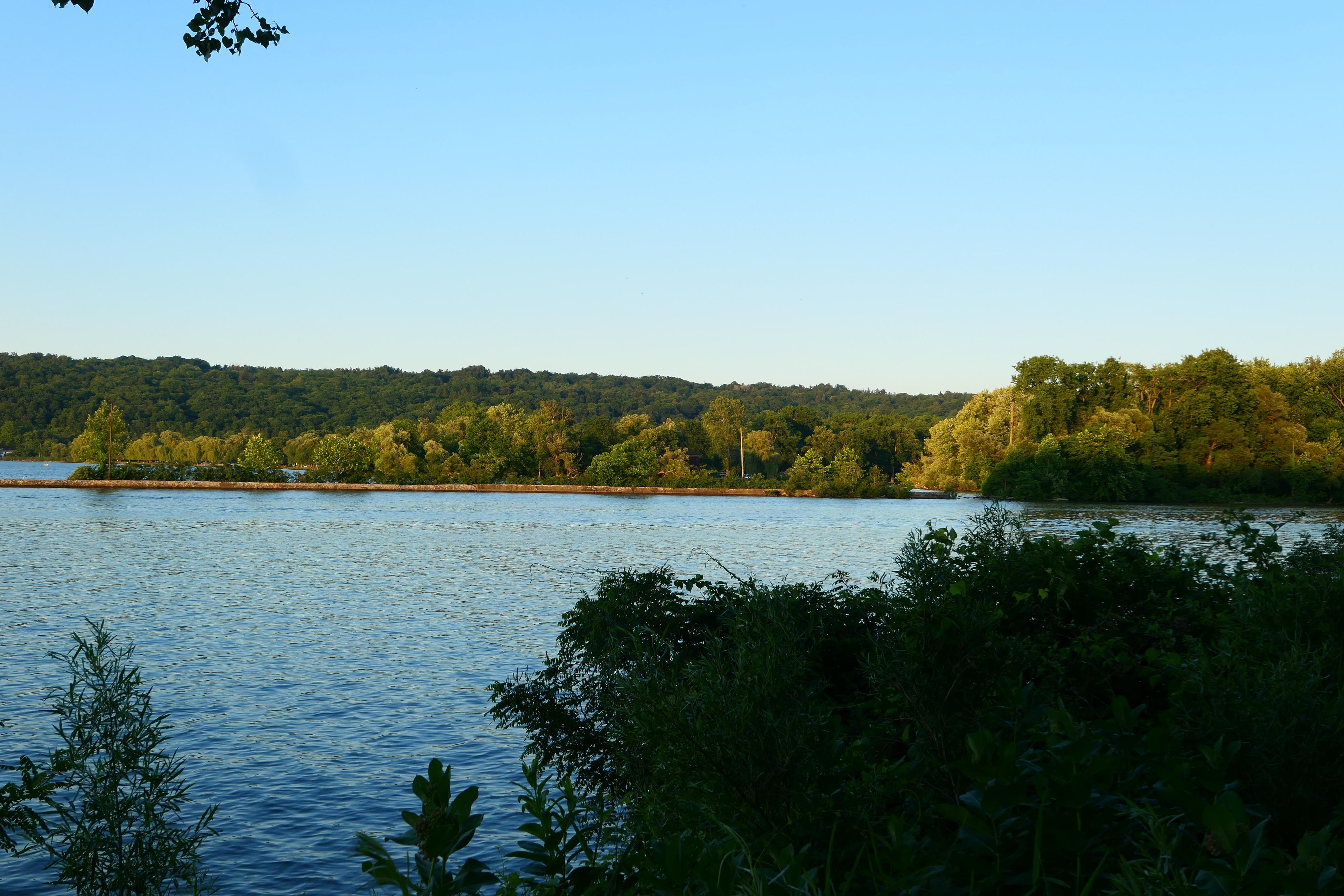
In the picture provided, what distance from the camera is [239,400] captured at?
16588cm

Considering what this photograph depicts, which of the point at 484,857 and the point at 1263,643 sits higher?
the point at 1263,643

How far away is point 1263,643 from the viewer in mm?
3486

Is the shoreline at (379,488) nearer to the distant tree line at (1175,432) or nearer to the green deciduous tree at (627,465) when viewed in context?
the green deciduous tree at (627,465)

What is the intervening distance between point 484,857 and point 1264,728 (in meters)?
8.51

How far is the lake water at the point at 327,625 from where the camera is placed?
→ 11.0 metres

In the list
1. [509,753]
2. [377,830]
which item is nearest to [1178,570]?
[377,830]

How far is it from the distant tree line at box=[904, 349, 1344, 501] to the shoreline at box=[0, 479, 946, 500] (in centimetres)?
2082

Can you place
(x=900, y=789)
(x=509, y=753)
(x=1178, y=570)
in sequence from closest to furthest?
(x=900, y=789), (x=1178, y=570), (x=509, y=753)

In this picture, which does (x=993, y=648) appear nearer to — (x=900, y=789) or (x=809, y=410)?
(x=900, y=789)

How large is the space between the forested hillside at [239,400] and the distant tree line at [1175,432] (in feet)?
256

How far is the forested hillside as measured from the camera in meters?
160

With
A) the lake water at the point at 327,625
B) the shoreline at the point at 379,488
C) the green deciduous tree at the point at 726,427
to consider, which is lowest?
the lake water at the point at 327,625

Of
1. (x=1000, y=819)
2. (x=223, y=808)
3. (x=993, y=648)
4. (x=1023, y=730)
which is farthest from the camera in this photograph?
(x=223, y=808)

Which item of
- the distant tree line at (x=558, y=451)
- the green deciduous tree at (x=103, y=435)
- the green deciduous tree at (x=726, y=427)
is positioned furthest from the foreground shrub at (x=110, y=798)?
the green deciduous tree at (x=726, y=427)
